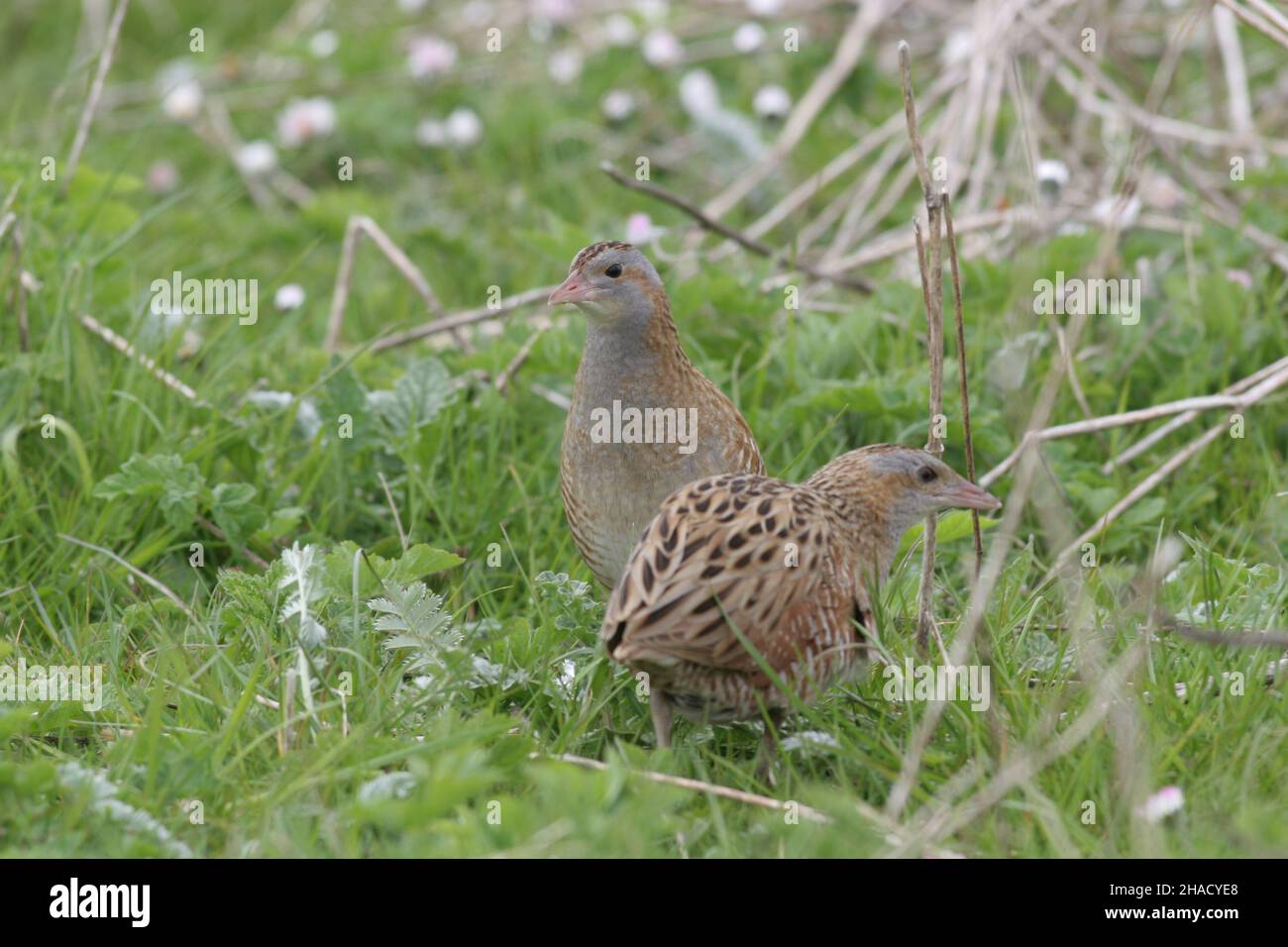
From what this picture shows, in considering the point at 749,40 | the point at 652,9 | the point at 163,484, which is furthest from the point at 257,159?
the point at 163,484

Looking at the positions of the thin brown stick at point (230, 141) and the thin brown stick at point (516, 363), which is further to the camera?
the thin brown stick at point (230, 141)

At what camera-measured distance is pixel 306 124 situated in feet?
28.0

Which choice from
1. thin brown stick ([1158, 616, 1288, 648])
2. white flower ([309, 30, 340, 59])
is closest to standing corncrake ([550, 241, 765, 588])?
thin brown stick ([1158, 616, 1288, 648])

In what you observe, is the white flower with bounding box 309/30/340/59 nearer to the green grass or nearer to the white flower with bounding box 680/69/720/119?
the green grass

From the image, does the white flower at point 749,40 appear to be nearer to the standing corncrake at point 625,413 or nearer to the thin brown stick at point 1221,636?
the standing corncrake at point 625,413

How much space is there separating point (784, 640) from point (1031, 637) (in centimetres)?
98

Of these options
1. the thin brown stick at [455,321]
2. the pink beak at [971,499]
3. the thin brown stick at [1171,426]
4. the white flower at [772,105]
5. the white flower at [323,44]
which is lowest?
the pink beak at [971,499]

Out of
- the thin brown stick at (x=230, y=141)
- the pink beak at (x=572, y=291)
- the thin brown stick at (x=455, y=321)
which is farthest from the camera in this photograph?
the thin brown stick at (x=230, y=141)

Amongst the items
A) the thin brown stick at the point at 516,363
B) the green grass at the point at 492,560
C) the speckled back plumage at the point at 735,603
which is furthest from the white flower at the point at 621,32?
the speckled back plumage at the point at 735,603

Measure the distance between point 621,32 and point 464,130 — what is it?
1182mm

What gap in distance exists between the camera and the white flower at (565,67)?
8.95 meters

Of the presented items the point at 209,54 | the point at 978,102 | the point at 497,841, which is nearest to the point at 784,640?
the point at 497,841

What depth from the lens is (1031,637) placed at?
4406mm

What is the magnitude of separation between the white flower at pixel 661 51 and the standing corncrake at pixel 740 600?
194 inches
